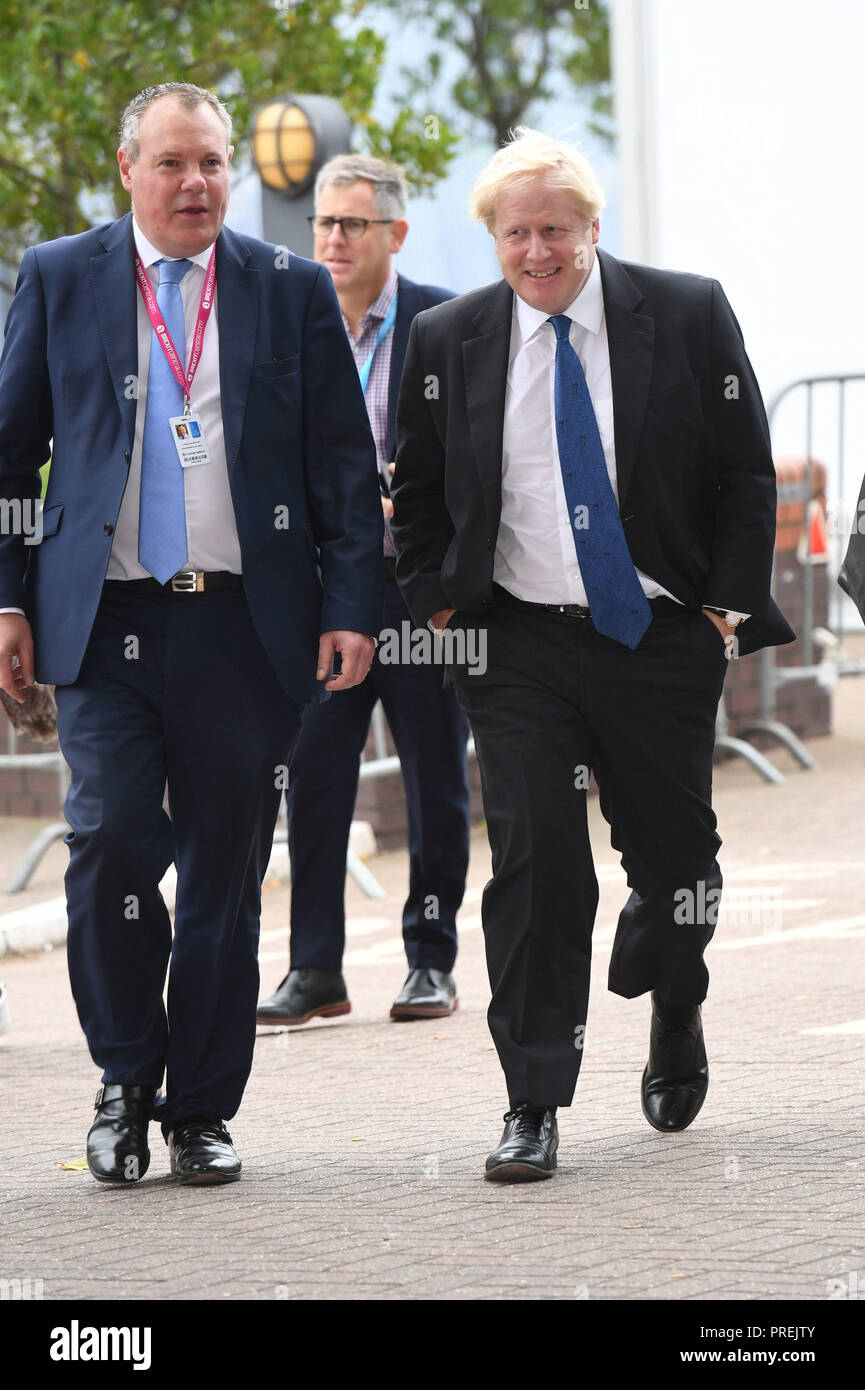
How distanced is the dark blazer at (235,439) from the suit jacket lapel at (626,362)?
55 cm

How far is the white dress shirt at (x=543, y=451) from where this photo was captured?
454 centimetres

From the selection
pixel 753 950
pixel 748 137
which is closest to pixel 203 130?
pixel 753 950

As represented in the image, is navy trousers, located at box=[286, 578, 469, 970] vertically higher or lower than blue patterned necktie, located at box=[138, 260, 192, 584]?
lower

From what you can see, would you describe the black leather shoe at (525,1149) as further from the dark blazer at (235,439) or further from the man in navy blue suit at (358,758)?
the man in navy blue suit at (358,758)

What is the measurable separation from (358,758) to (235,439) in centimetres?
219

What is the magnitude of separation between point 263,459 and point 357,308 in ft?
6.82

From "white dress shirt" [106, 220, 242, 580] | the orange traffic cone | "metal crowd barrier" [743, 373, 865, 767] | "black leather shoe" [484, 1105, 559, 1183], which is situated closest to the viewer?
"black leather shoe" [484, 1105, 559, 1183]

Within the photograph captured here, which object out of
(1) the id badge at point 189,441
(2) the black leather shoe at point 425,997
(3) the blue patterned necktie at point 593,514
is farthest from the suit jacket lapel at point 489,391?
(2) the black leather shoe at point 425,997

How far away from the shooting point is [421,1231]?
4090 mm

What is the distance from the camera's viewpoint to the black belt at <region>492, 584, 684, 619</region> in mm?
4543

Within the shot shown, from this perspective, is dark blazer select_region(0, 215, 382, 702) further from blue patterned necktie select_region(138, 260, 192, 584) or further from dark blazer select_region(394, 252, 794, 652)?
dark blazer select_region(394, 252, 794, 652)

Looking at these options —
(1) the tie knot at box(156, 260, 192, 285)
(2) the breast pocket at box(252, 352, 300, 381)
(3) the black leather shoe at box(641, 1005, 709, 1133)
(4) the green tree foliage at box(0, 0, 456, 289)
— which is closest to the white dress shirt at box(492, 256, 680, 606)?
(2) the breast pocket at box(252, 352, 300, 381)

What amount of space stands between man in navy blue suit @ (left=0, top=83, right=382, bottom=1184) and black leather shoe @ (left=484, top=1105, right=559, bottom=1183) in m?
0.55

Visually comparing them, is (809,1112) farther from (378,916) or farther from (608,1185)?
(378,916)
